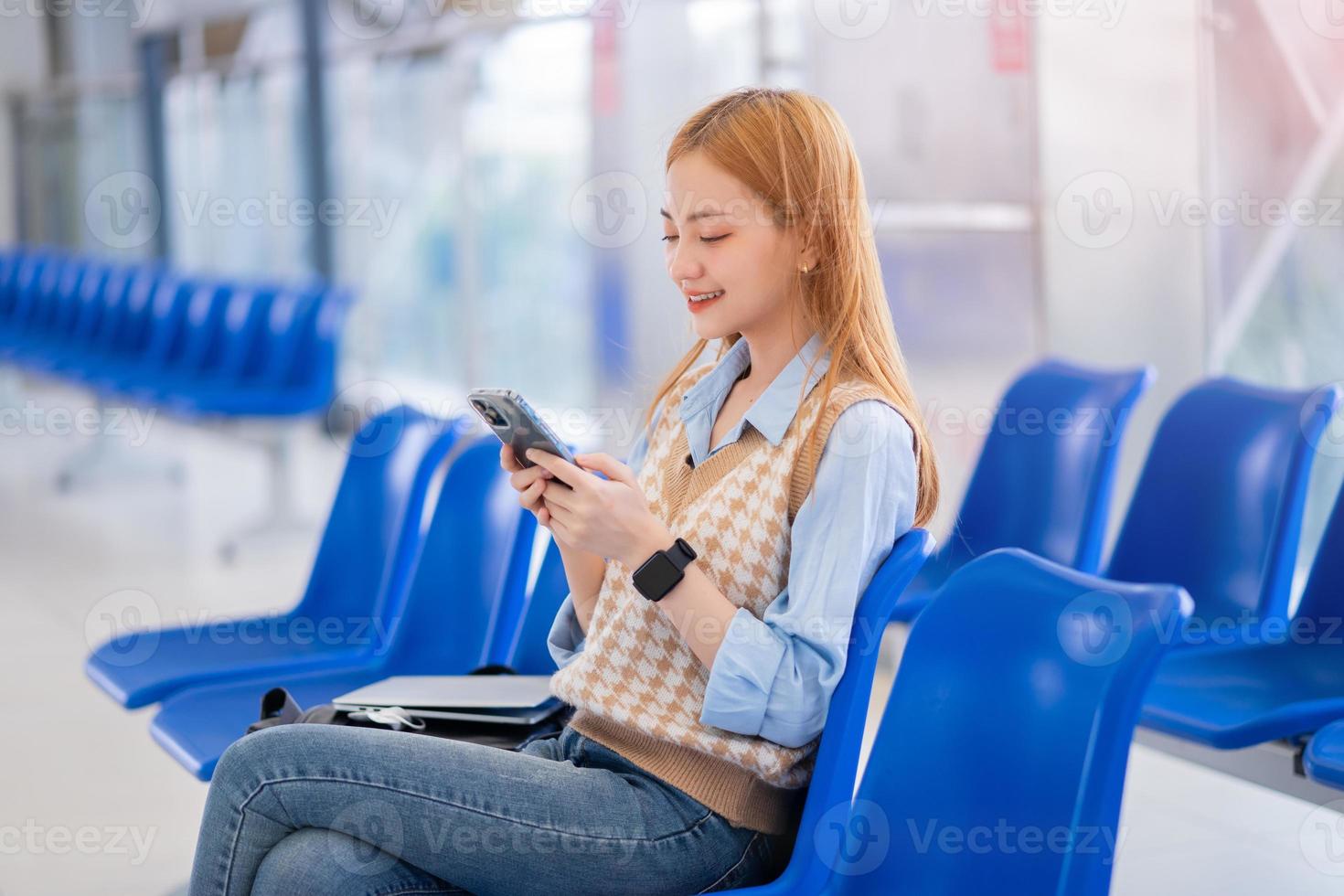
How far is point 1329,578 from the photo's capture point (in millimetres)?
2236

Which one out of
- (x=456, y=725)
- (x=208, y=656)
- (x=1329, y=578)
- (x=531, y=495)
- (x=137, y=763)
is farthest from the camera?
(x=137, y=763)

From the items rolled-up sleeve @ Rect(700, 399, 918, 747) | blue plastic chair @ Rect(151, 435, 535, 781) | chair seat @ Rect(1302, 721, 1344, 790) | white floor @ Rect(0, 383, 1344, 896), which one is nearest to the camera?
rolled-up sleeve @ Rect(700, 399, 918, 747)

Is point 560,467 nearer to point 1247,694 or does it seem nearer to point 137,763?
point 1247,694

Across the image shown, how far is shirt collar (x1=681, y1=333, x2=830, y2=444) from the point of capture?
4.74 ft

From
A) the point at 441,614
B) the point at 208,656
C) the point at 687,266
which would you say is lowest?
the point at 208,656

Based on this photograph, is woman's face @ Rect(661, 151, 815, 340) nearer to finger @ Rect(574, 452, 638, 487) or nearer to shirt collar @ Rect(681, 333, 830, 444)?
shirt collar @ Rect(681, 333, 830, 444)

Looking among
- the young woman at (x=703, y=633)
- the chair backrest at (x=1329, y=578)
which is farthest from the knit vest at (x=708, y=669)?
the chair backrest at (x=1329, y=578)

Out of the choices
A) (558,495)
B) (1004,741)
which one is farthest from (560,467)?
(1004,741)

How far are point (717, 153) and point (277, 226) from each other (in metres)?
8.43

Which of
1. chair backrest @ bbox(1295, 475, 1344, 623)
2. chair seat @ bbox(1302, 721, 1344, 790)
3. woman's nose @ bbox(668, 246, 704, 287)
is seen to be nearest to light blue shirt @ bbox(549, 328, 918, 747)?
woman's nose @ bbox(668, 246, 704, 287)

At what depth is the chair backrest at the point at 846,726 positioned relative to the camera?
1.36m

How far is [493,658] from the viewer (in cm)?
205

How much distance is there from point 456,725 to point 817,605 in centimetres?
47

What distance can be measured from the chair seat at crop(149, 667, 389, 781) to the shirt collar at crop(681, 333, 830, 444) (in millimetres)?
893
